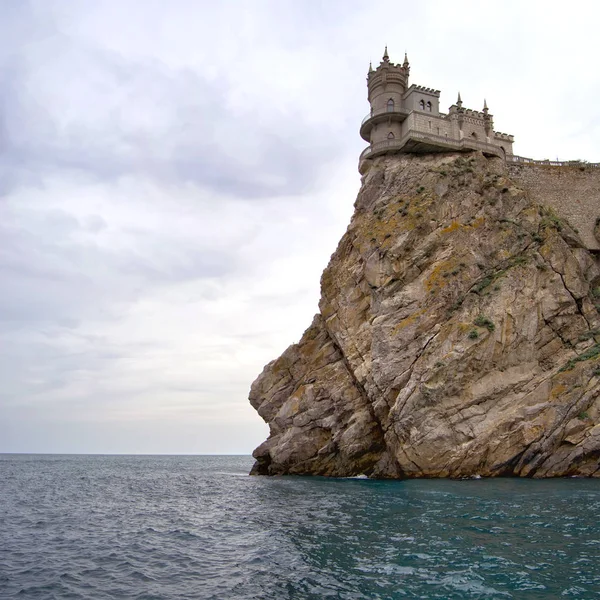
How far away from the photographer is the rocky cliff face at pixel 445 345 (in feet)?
114

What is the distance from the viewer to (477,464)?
34.4 meters

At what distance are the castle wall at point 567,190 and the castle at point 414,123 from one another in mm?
3589

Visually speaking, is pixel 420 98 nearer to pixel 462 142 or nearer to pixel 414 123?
pixel 414 123

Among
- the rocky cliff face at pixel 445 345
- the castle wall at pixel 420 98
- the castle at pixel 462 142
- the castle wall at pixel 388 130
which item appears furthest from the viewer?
the castle wall at pixel 388 130

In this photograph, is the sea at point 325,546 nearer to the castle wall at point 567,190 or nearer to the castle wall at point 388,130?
the castle wall at point 567,190

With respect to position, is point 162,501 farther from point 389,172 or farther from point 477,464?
point 389,172

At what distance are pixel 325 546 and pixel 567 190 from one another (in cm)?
4388

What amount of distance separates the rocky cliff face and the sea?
4.75m

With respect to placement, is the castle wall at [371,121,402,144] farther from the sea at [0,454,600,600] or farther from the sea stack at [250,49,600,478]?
the sea at [0,454,600,600]

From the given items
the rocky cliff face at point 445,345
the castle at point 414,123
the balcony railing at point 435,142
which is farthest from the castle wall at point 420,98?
the rocky cliff face at point 445,345

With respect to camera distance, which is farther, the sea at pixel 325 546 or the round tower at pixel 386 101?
the round tower at pixel 386 101

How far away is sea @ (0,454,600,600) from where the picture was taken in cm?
1297

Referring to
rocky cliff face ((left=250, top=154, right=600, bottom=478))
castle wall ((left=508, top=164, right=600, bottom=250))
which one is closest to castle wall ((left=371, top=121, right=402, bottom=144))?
rocky cliff face ((left=250, top=154, right=600, bottom=478))

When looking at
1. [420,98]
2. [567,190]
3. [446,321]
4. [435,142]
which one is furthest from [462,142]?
[446,321]
